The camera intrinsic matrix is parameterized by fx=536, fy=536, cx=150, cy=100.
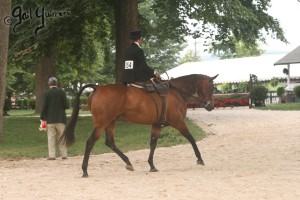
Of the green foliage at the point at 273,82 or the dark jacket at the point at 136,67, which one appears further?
the green foliage at the point at 273,82

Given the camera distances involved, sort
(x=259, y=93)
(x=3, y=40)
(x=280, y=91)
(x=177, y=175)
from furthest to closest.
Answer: (x=280, y=91)
(x=259, y=93)
(x=3, y=40)
(x=177, y=175)

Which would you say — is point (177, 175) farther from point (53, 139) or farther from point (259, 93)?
point (259, 93)

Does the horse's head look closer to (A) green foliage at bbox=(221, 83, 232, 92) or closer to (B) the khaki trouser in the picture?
(B) the khaki trouser

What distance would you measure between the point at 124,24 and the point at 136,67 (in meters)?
11.3

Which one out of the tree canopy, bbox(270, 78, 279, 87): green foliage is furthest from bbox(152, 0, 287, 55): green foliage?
bbox(270, 78, 279, 87): green foliage

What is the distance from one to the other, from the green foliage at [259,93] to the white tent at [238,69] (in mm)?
12315

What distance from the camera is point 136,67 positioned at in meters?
11.0

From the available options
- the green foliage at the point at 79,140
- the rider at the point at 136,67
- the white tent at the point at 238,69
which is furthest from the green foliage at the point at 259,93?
the rider at the point at 136,67

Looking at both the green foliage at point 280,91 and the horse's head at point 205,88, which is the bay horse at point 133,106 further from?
the green foliage at point 280,91

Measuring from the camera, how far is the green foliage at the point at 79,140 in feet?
48.6

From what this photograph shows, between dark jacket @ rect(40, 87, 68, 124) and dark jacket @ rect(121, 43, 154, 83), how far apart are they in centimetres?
315

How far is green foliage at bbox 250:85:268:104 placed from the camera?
34794 mm

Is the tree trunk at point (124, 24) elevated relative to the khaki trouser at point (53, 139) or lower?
elevated
